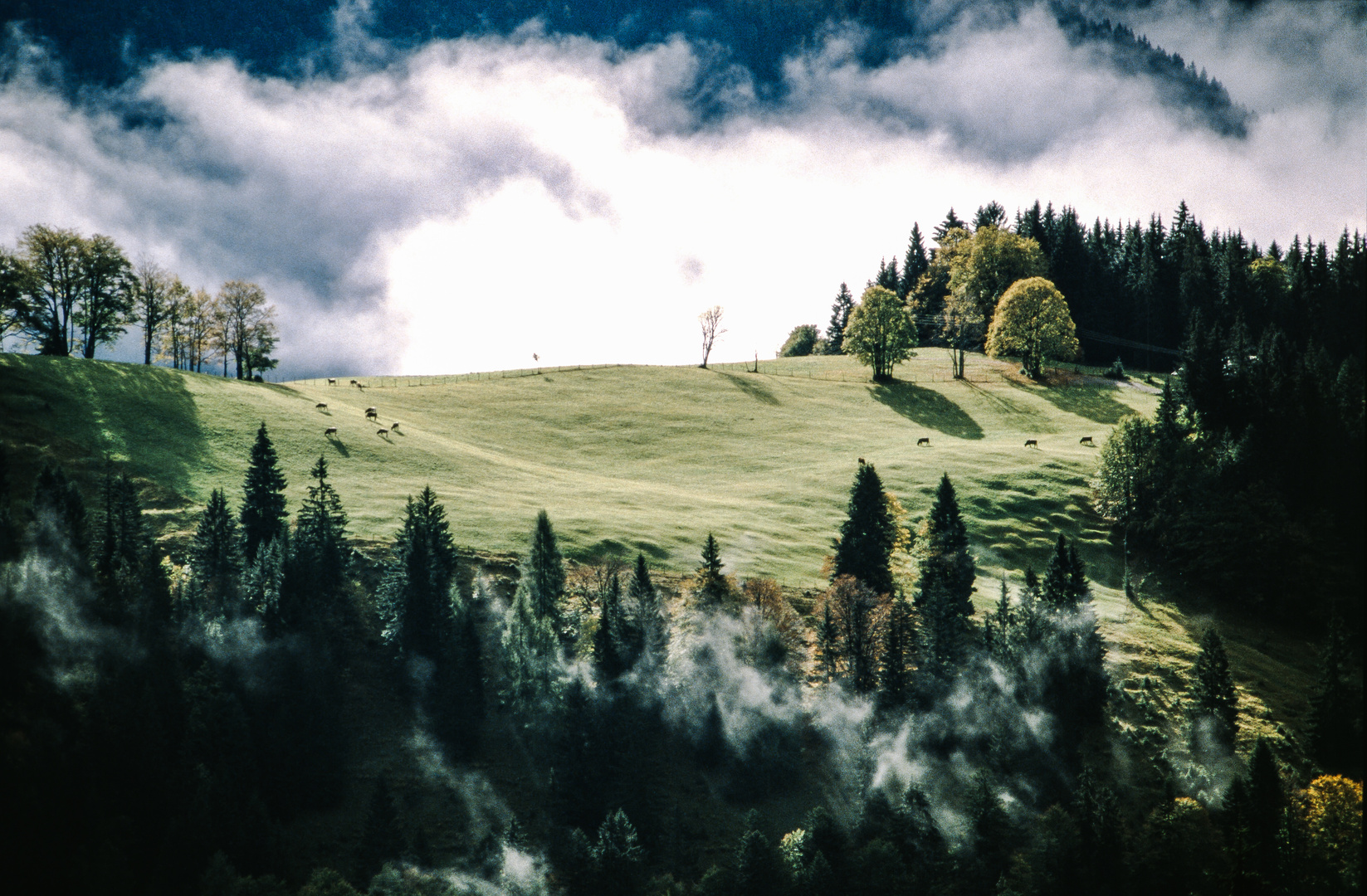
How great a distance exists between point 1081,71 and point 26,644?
96.3 m

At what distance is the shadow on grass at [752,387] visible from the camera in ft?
464

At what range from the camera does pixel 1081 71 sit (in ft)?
291

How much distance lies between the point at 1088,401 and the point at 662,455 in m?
62.6

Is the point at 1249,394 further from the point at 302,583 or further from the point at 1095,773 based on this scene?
the point at 302,583

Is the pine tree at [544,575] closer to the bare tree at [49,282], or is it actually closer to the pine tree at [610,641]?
the pine tree at [610,641]

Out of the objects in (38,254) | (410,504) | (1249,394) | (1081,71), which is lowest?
(410,504)

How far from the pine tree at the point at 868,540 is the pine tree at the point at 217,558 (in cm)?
4556

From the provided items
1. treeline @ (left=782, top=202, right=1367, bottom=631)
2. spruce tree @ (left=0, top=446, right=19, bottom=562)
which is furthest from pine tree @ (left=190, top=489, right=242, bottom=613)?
treeline @ (left=782, top=202, right=1367, bottom=631)

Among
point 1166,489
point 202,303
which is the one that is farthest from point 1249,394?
point 202,303

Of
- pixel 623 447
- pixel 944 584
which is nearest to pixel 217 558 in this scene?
pixel 944 584

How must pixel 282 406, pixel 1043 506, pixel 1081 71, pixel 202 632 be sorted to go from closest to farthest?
pixel 202 632, pixel 1081 71, pixel 1043 506, pixel 282 406

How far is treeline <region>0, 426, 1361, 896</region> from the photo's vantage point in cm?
5609

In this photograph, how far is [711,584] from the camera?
7000 cm

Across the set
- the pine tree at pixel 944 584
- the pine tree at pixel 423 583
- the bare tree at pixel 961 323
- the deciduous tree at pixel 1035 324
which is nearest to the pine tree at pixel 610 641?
the pine tree at pixel 423 583
